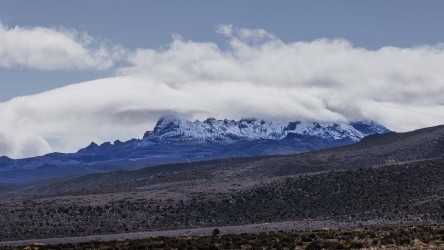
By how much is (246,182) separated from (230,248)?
315ft

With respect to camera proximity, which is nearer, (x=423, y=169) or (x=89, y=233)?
(x=89, y=233)

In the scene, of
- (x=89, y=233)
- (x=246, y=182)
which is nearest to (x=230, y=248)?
(x=89, y=233)

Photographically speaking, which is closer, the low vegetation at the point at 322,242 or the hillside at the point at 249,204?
the low vegetation at the point at 322,242

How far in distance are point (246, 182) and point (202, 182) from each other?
16.1m

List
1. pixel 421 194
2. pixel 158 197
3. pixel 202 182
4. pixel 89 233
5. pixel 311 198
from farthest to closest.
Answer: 1. pixel 202 182
2. pixel 158 197
3. pixel 311 198
4. pixel 421 194
5. pixel 89 233

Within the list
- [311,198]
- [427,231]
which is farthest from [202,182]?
[427,231]

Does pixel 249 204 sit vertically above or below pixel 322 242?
above

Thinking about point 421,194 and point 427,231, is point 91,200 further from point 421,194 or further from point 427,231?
point 427,231

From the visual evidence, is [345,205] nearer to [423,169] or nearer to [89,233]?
[423,169]

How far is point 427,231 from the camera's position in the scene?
189ft

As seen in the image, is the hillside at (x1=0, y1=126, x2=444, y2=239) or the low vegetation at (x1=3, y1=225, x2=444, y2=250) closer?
the low vegetation at (x1=3, y1=225, x2=444, y2=250)

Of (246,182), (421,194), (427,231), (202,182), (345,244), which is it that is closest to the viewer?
(345,244)

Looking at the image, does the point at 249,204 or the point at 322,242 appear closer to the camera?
the point at 322,242

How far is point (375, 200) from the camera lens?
119 m
